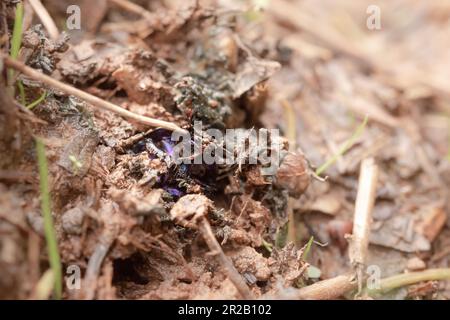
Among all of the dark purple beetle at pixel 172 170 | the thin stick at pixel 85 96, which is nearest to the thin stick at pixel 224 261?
the dark purple beetle at pixel 172 170

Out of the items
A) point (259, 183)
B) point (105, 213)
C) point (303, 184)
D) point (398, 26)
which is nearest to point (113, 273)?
point (105, 213)

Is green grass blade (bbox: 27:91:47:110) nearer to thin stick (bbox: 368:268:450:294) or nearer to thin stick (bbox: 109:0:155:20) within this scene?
thin stick (bbox: 109:0:155:20)

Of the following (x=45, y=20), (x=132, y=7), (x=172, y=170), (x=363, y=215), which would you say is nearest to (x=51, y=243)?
(x=172, y=170)

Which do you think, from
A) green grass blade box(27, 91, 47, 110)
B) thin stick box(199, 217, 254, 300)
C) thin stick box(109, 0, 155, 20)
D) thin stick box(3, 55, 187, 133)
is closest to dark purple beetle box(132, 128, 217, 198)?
thin stick box(3, 55, 187, 133)

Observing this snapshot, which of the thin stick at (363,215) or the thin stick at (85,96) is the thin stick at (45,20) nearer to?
the thin stick at (85,96)

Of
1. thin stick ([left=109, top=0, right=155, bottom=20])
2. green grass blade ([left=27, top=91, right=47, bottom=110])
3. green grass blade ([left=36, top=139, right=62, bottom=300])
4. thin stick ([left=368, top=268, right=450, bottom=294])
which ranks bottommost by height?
thin stick ([left=368, top=268, right=450, bottom=294])
